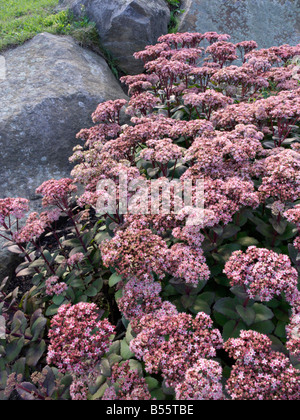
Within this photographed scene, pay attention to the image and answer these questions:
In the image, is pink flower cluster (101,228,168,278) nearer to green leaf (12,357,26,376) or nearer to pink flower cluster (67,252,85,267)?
pink flower cluster (67,252,85,267)

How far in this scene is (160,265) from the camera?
232 centimetres

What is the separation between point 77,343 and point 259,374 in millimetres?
1185

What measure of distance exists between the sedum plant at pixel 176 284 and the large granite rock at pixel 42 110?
5.43 ft

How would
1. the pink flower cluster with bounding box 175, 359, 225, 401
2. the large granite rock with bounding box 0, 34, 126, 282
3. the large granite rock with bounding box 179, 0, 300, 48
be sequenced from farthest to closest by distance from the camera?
the large granite rock with bounding box 179, 0, 300, 48 → the large granite rock with bounding box 0, 34, 126, 282 → the pink flower cluster with bounding box 175, 359, 225, 401

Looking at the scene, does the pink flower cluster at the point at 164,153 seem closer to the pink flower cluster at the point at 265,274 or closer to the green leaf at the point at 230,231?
Result: the green leaf at the point at 230,231

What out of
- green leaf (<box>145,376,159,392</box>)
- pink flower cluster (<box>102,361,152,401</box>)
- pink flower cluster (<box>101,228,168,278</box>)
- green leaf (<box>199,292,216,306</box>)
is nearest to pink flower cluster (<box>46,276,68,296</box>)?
pink flower cluster (<box>101,228,168,278</box>)

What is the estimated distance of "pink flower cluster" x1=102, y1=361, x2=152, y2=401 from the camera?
1.92 meters

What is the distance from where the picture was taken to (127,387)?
1.99 m

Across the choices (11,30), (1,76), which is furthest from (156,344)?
(11,30)

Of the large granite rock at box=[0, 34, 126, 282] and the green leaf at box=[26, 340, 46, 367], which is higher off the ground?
the large granite rock at box=[0, 34, 126, 282]

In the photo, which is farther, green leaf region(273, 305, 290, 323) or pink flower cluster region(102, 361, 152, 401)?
green leaf region(273, 305, 290, 323)

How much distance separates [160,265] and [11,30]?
847cm

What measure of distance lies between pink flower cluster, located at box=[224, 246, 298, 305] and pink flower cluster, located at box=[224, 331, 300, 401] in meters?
0.31

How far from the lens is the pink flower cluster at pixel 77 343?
2012mm
